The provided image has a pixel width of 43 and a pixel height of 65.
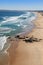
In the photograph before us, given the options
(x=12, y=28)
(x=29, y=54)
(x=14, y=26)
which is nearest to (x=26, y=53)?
(x=29, y=54)

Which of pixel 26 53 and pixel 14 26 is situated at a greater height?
pixel 14 26

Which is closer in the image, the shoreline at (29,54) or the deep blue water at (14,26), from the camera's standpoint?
the shoreline at (29,54)

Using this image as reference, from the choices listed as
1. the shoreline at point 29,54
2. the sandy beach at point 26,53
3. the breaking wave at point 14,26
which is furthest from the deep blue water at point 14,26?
the shoreline at point 29,54

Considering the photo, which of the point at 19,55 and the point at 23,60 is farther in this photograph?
the point at 19,55

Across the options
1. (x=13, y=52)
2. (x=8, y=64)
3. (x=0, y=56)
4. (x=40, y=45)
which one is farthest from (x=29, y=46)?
(x=8, y=64)

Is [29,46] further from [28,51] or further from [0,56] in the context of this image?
[0,56]

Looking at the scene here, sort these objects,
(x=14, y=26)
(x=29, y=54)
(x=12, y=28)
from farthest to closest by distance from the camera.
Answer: (x=14, y=26)
(x=12, y=28)
(x=29, y=54)

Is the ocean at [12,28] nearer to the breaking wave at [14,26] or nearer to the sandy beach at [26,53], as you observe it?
the breaking wave at [14,26]

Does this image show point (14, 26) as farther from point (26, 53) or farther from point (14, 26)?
point (26, 53)

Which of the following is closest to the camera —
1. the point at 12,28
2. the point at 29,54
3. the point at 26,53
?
the point at 29,54

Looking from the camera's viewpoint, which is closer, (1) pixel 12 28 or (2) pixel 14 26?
(1) pixel 12 28

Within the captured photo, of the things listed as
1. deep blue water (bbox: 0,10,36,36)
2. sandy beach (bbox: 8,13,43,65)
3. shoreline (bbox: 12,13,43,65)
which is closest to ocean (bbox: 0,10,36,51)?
deep blue water (bbox: 0,10,36,36)
